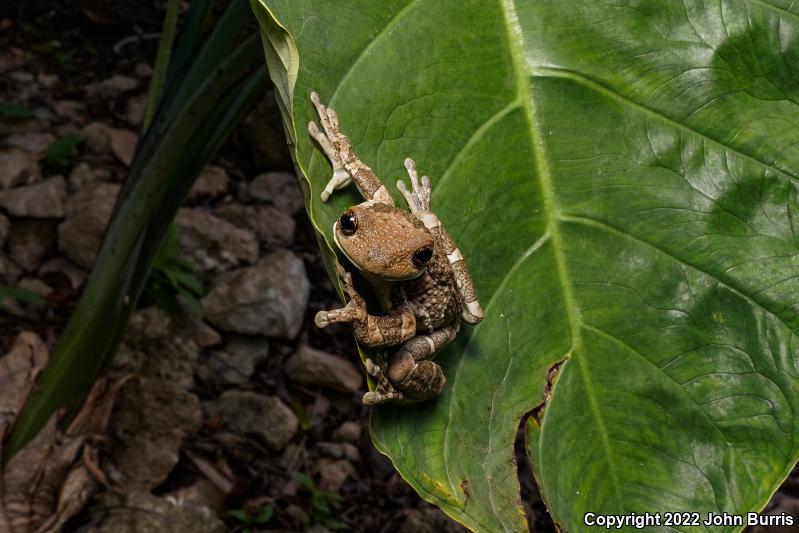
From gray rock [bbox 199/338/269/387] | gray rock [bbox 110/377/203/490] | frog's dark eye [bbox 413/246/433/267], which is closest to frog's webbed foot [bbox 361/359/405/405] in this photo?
frog's dark eye [bbox 413/246/433/267]

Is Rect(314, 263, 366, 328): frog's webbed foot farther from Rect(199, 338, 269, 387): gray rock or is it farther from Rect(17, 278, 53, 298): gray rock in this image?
Rect(17, 278, 53, 298): gray rock

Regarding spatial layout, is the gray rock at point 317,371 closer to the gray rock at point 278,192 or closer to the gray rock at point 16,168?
the gray rock at point 278,192

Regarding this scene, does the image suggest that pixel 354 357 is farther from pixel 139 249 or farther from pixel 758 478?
pixel 758 478

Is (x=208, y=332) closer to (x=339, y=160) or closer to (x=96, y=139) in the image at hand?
(x=96, y=139)

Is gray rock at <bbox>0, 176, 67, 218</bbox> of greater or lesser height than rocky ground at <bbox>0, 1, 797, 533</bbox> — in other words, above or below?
above

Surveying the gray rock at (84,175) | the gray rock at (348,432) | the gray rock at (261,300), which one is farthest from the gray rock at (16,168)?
the gray rock at (348,432)
